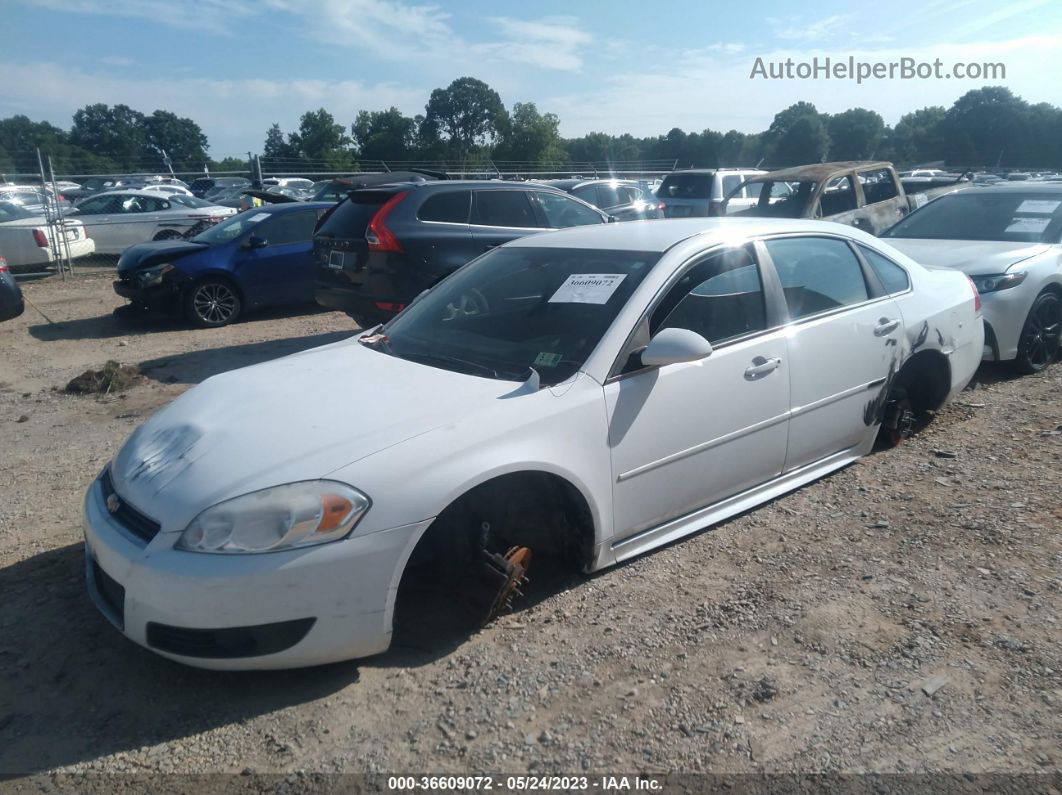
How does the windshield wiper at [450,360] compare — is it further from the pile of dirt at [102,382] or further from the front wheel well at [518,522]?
the pile of dirt at [102,382]

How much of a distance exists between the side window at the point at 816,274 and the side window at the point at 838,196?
720cm

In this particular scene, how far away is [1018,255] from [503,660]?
5936mm

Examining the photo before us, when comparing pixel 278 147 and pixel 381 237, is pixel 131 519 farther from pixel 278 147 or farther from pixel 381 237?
pixel 278 147

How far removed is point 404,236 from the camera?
25.5ft

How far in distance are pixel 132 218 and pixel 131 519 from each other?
15641mm

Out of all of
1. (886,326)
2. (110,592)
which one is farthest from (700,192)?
(110,592)

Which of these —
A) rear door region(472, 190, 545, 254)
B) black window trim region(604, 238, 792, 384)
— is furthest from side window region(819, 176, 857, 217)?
black window trim region(604, 238, 792, 384)

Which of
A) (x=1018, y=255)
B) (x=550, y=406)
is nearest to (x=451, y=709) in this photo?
(x=550, y=406)

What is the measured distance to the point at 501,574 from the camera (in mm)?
3100

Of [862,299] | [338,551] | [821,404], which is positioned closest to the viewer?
[338,551]

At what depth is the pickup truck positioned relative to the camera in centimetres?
1091

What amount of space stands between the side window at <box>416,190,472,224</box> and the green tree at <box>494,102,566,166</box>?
33.2 m

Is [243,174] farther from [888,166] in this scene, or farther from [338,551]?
[338,551]

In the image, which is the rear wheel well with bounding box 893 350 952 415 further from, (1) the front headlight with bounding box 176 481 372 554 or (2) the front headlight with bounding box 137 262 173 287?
(2) the front headlight with bounding box 137 262 173 287
